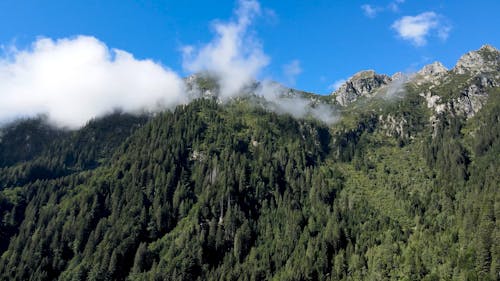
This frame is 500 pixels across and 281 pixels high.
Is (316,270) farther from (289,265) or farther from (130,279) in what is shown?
(130,279)

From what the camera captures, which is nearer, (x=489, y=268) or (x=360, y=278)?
(x=489, y=268)

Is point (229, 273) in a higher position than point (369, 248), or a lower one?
lower

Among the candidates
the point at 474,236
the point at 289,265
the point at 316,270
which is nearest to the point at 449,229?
the point at 474,236

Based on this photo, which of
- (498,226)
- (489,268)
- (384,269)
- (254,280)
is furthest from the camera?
(254,280)

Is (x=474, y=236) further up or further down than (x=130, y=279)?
further up

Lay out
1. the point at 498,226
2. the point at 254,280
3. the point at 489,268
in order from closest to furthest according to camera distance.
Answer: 1. the point at 489,268
2. the point at 498,226
3. the point at 254,280

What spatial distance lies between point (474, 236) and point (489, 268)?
21777 millimetres

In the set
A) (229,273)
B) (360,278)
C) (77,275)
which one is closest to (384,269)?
(360,278)

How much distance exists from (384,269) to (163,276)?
104 meters

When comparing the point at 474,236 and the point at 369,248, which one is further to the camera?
the point at 369,248

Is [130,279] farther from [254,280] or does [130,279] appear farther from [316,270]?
[316,270]

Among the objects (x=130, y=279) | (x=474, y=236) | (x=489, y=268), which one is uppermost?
(x=474, y=236)

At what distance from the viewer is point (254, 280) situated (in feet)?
623

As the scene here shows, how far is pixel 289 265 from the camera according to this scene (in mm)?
199125
